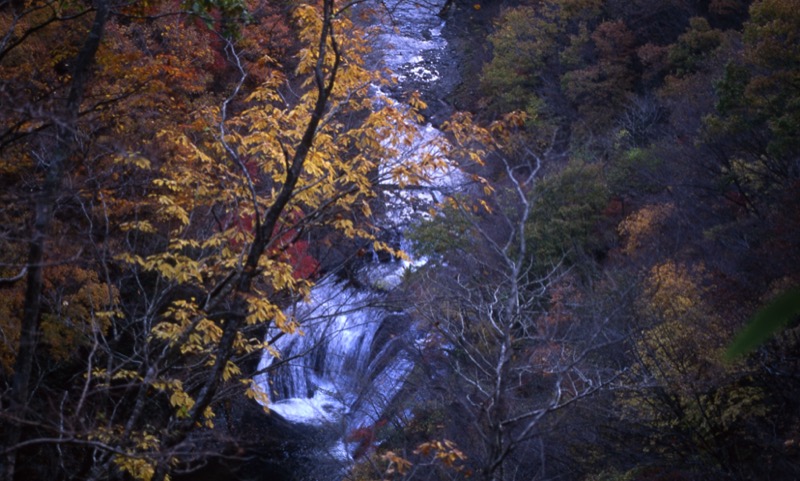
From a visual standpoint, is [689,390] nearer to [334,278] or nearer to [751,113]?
[751,113]

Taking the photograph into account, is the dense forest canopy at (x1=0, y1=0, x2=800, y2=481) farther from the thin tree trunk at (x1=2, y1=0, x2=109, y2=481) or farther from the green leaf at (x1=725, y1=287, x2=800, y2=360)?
→ the green leaf at (x1=725, y1=287, x2=800, y2=360)

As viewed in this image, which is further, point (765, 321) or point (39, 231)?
point (39, 231)

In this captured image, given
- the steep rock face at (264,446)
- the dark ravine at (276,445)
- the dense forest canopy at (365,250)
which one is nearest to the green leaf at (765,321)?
the dense forest canopy at (365,250)

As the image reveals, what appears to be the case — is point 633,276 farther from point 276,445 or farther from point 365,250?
point 276,445

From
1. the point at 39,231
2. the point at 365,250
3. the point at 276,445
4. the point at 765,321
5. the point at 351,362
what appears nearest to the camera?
the point at 765,321

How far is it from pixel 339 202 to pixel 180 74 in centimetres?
799

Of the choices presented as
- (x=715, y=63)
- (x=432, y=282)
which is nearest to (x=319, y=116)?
(x=432, y=282)

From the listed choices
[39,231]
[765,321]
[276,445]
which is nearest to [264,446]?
[276,445]

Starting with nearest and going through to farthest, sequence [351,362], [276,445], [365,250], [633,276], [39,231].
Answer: [39,231] < [365,250] < [633,276] < [276,445] < [351,362]

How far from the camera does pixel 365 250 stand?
34.8ft

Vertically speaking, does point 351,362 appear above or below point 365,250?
below

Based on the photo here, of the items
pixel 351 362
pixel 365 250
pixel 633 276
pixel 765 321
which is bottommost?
pixel 351 362

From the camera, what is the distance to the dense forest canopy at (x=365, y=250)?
657cm

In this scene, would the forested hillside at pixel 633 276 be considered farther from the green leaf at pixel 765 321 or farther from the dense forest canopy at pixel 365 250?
the green leaf at pixel 765 321
